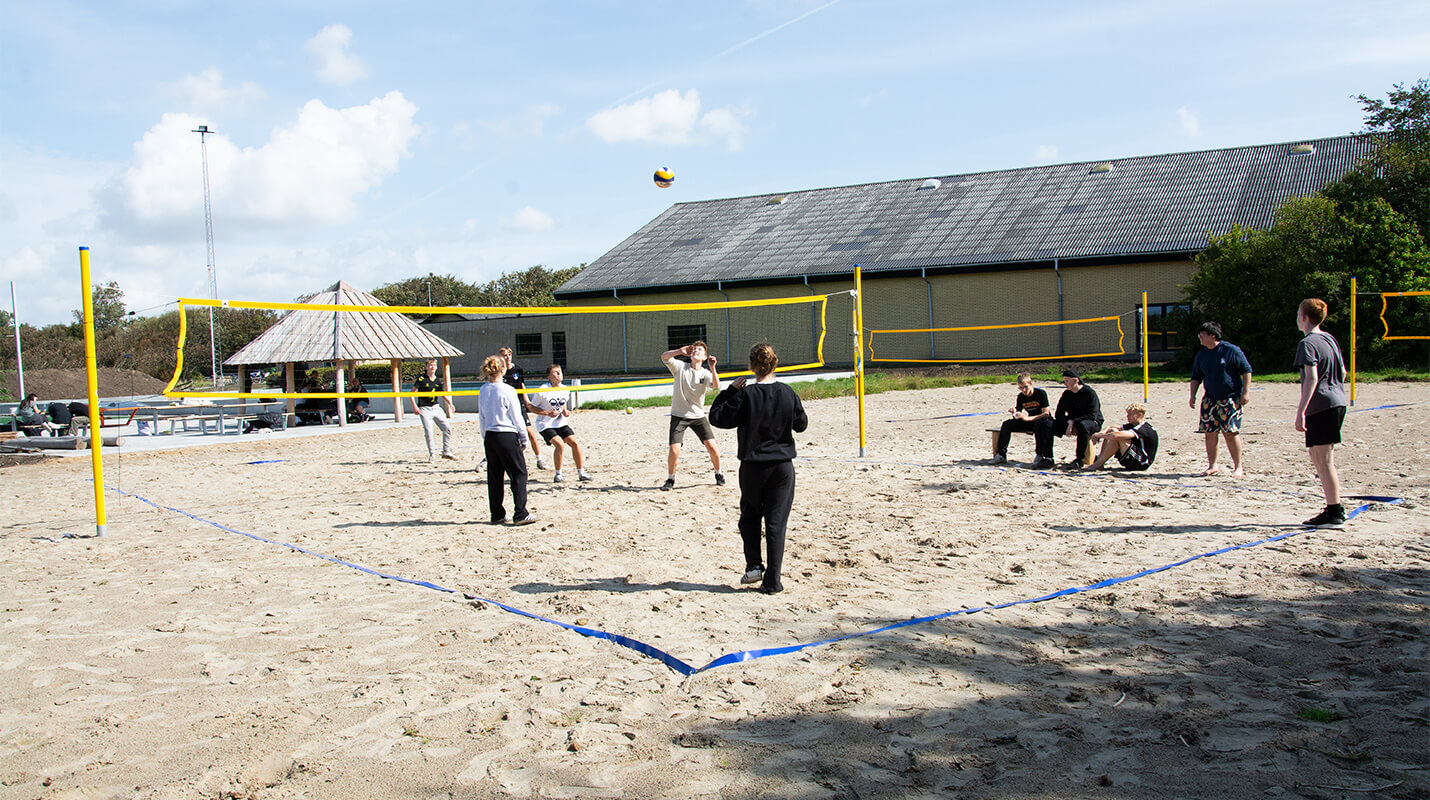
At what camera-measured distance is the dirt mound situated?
32.9m

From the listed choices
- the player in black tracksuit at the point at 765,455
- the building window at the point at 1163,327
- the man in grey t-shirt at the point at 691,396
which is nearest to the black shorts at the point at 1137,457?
the man in grey t-shirt at the point at 691,396

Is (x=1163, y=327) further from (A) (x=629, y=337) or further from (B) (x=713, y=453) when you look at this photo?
(B) (x=713, y=453)

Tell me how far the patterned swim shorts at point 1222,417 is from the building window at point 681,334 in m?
19.1

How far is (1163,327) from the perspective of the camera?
2342cm

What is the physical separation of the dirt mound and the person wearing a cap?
106 feet

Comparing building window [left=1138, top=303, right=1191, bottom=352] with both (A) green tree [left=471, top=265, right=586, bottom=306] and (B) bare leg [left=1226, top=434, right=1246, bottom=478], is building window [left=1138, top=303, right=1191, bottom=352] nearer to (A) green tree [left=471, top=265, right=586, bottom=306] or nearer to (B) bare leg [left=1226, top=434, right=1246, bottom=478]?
(B) bare leg [left=1226, top=434, right=1246, bottom=478]

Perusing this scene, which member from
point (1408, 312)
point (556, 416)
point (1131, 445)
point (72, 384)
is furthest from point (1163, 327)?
point (72, 384)

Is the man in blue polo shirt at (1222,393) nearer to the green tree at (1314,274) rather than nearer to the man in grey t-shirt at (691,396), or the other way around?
the man in grey t-shirt at (691,396)

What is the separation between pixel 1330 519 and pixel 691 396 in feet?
15.8

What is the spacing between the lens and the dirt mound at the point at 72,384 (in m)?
32.9

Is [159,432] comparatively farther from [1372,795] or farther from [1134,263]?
[1134,263]

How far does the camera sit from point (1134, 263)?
2434 cm

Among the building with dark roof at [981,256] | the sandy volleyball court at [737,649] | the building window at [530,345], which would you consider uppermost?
the building with dark roof at [981,256]

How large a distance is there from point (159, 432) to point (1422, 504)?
63.2 feet
